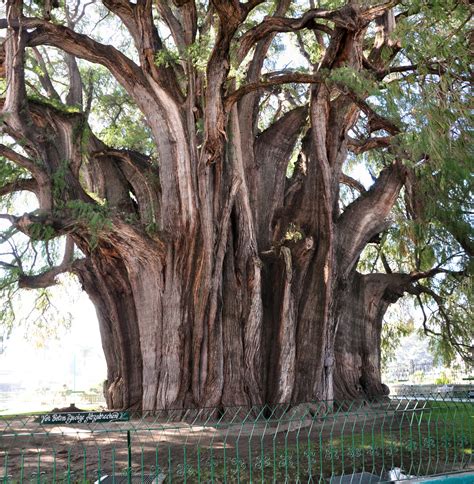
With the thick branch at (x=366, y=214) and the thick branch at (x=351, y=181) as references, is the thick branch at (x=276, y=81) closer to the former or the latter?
the thick branch at (x=366, y=214)

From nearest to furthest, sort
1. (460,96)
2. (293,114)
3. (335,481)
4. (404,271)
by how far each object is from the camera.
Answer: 1. (335,481)
2. (460,96)
3. (293,114)
4. (404,271)

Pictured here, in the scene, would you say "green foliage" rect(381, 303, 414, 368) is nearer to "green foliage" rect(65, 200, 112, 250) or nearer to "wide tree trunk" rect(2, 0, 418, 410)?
"wide tree trunk" rect(2, 0, 418, 410)

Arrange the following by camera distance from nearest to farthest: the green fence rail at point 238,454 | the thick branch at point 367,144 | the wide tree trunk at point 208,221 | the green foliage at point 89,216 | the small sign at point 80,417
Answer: the small sign at point 80,417 < the green fence rail at point 238,454 < the green foliage at point 89,216 < the wide tree trunk at point 208,221 < the thick branch at point 367,144

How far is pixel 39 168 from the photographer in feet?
26.9

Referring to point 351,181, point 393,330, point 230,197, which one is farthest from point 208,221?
point 393,330

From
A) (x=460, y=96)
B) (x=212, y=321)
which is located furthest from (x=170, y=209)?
(x=460, y=96)

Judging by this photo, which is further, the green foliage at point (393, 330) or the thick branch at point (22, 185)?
the green foliage at point (393, 330)

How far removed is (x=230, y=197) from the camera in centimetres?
916

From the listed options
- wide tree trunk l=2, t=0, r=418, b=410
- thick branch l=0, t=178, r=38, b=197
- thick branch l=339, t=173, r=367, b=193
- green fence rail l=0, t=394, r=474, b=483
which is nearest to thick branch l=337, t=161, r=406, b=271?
wide tree trunk l=2, t=0, r=418, b=410

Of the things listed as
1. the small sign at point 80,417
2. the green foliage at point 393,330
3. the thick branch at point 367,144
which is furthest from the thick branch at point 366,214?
the small sign at point 80,417

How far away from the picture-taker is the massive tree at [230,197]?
804 centimetres

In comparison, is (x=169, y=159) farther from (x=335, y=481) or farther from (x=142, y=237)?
(x=335, y=481)

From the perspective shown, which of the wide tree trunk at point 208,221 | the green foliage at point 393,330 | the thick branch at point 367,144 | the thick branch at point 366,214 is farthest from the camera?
the green foliage at point 393,330

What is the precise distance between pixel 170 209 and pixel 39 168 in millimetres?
1949
